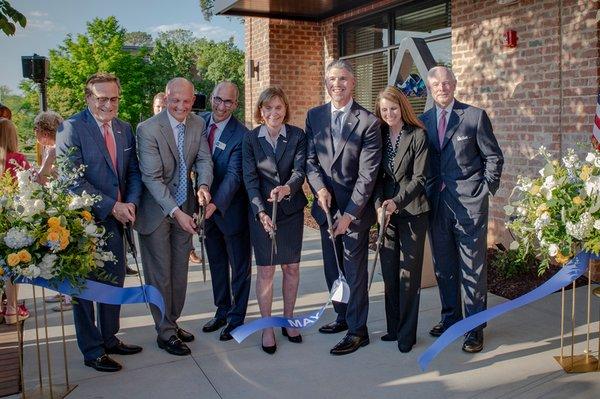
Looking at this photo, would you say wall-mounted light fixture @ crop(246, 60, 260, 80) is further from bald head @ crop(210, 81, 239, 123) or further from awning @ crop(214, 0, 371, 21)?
bald head @ crop(210, 81, 239, 123)

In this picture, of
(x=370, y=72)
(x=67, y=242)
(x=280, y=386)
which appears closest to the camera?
(x=67, y=242)

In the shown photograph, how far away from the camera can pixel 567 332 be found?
4.73m

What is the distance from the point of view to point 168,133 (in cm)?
442

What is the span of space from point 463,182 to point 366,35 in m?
6.34

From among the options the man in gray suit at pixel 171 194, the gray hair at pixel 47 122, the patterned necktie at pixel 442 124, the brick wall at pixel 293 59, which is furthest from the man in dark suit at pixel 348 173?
the brick wall at pixel 293 59

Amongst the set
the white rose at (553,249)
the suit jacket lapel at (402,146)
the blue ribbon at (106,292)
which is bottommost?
the blue ribbon at (106,292)

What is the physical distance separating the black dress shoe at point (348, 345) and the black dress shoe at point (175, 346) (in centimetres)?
108

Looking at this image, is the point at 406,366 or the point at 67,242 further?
the point at 406,366

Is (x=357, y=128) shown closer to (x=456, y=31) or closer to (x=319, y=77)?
(x=456, y=31)

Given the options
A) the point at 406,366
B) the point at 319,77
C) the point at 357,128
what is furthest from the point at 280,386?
the point at 319,77

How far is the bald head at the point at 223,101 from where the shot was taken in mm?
4734

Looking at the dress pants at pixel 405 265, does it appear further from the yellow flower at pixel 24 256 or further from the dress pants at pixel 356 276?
the yellow flower at pixel 24 256

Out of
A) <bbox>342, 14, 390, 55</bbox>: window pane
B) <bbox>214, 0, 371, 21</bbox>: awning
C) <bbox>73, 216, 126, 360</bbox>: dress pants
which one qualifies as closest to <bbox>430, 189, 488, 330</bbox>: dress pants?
<bbox>73, 216, 126, 360</bbox>: dress pants

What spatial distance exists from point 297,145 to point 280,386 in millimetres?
1740
